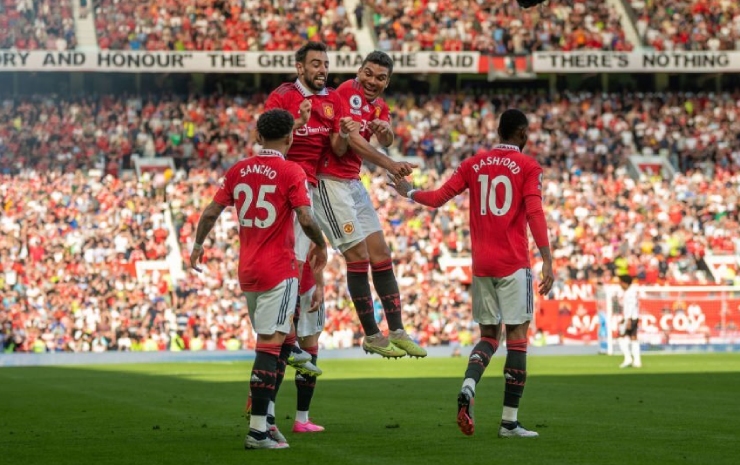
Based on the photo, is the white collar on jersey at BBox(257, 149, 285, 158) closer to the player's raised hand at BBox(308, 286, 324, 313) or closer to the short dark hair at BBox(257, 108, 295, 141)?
the short dark hair at BBox(257, 108, 295, 141)

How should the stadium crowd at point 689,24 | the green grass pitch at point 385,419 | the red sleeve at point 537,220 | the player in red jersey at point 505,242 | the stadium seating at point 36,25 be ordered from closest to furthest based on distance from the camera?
the green grass pitch at point 385,419
the red sleeve at point 537,220
the player in red jersey at point 505,242
the stadium seating at point 36,25
the stadium crowd at point 689,24

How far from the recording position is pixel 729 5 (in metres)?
47.7

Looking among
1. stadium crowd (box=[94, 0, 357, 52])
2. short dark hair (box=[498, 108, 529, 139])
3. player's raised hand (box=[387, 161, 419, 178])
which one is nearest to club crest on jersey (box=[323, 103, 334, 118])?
player's raised hand (box=[387, 161, 419, 178])

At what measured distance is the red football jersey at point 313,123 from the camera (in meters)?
11.4

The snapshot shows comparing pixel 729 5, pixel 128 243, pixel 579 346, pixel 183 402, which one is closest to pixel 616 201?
pixel 579 346

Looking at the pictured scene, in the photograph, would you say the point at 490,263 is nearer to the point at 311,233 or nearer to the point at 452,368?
the point at 311,233

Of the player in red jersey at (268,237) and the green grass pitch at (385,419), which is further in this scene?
the player in red jersey at (268,237)

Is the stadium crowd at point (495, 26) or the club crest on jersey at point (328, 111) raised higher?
the stadium crowd at point (495, 26)

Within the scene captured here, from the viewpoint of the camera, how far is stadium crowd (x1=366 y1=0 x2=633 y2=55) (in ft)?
149

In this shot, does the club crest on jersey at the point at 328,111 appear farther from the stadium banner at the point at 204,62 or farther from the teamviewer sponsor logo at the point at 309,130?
the stadium banner at the point at 204,62

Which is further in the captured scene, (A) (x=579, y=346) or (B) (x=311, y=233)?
(A) (x=579, y=346)

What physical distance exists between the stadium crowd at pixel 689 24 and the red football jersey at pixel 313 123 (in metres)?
36.4

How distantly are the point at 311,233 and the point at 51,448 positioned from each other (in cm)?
285

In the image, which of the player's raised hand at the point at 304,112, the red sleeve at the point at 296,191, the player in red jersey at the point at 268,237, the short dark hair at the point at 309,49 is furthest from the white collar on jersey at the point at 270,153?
the short dark hair at the point at 309,49
